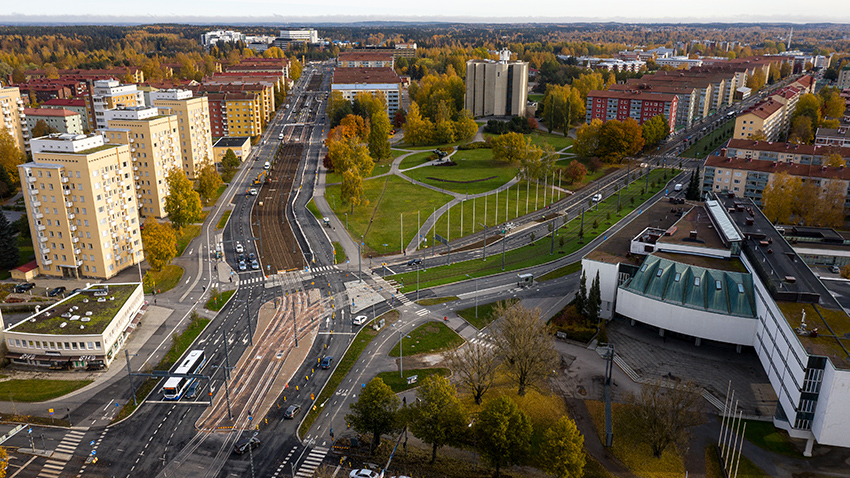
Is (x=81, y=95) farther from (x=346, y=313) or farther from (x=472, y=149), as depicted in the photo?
(x=346, y=313)

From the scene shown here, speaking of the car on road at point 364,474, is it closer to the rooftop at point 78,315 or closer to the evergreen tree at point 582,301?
the rooftop at point 78,315

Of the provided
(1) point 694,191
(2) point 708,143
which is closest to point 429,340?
(1) point 694,191

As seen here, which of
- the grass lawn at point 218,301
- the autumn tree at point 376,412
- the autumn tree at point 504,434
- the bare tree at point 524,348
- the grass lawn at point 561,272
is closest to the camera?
the autumn tree at point 504,434

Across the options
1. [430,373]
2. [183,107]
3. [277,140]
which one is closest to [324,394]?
[430,373]

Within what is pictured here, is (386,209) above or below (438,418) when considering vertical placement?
below

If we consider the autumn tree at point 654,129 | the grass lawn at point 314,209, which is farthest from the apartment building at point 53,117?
the autumn tree at point 654,129

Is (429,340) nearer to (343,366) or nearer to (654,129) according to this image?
(343,366)
